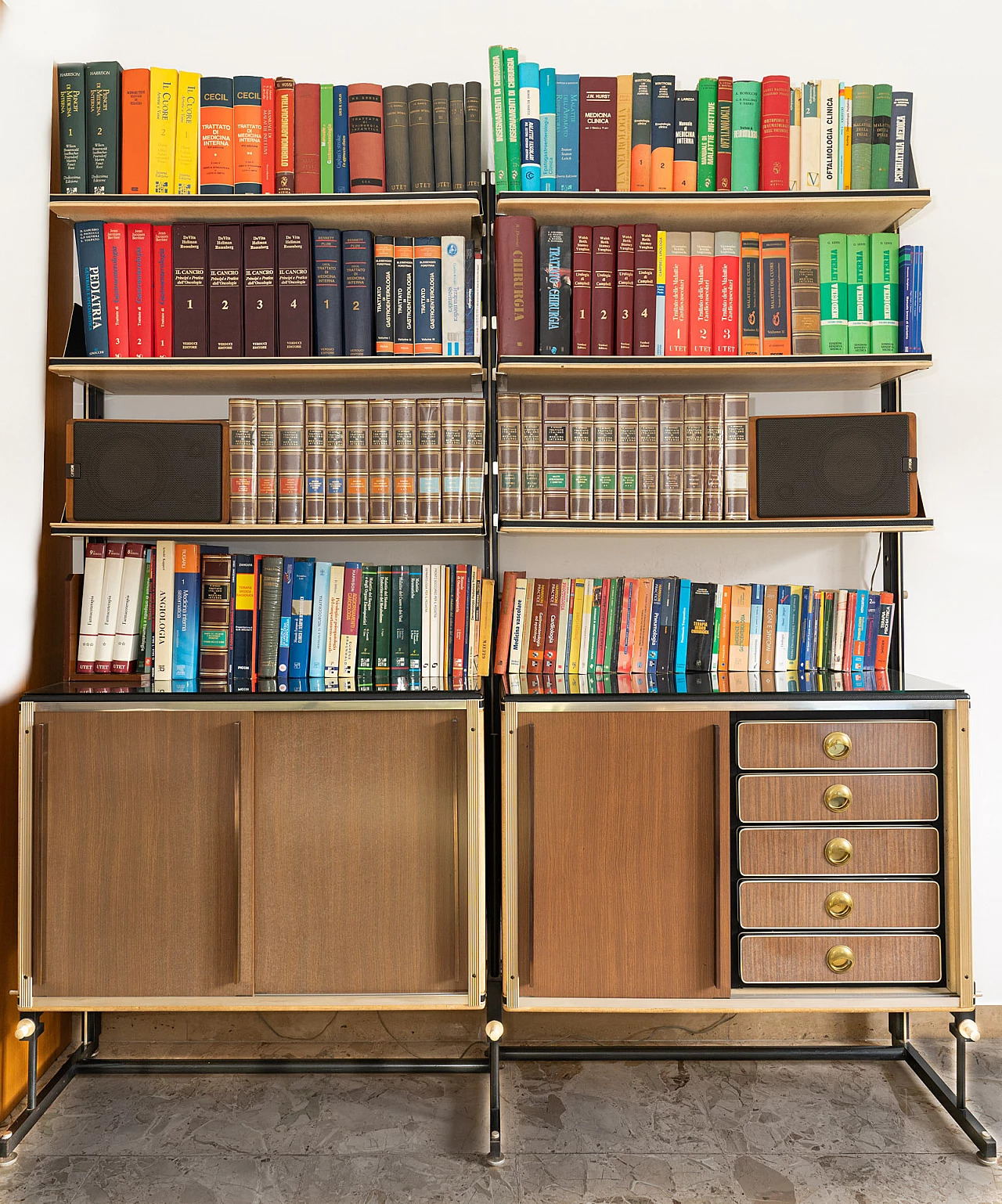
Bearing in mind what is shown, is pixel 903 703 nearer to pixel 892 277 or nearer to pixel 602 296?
pixel 892 277

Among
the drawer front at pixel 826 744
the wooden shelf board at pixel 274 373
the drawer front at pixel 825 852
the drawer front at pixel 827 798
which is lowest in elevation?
the drawer front at pixel 825 852

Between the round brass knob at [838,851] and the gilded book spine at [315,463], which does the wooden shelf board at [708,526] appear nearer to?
the gilded book spine at [315,463]

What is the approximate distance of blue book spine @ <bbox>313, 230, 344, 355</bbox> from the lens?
6.23 ft

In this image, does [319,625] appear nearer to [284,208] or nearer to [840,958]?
[284,208]

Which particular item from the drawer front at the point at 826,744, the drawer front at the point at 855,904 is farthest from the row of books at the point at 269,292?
the drawer front at the point at 855,904

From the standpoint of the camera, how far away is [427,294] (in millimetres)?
1904

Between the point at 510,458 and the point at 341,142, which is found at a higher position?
the point at 341,142

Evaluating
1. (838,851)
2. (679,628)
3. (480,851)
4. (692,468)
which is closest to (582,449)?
(692,468)

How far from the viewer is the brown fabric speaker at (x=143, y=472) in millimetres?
1885

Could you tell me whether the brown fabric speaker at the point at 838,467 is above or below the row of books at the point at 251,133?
below

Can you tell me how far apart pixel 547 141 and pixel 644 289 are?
0.39 m

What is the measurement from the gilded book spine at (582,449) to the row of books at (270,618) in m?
0.28

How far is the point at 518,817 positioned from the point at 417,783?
213 mm

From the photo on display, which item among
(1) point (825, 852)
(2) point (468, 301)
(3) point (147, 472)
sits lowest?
(1) point (825, 852)
